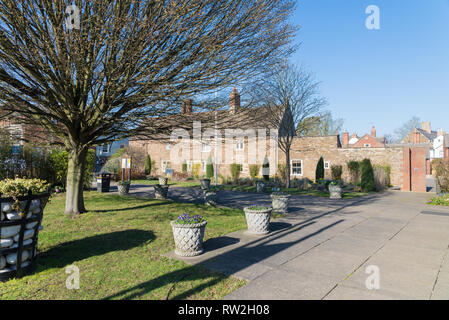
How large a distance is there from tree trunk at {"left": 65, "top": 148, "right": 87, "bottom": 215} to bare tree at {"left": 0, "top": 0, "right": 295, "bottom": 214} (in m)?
2.00

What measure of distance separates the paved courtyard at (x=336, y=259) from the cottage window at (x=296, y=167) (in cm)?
1621

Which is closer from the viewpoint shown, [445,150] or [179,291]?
[179,291]

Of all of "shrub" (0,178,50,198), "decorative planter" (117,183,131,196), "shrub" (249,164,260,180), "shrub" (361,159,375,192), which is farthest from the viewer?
"shrub" (249,164,260,180)

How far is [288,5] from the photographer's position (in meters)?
Result: 6.69

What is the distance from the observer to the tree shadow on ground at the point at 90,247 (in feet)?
15.8

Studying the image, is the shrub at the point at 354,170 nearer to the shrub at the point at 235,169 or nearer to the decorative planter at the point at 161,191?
the shrub at the point at 235,169

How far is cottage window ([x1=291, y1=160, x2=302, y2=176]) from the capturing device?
82.4ft

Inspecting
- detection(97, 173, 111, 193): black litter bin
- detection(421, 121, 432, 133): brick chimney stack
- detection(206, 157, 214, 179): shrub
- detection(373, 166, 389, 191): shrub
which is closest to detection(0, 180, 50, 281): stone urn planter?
detection(97, 173, 111, 193): black litter bin

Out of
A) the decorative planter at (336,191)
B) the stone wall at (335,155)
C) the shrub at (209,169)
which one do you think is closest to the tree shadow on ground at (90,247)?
the decorative planter at (336,191)

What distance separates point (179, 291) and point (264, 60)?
5844mm

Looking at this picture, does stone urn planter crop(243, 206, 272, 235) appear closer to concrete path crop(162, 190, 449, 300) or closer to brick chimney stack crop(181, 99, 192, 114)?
concrete path crop(162, 190, 449, 300)

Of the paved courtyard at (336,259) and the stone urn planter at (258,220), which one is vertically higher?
the stone urn planter at (258,220)
